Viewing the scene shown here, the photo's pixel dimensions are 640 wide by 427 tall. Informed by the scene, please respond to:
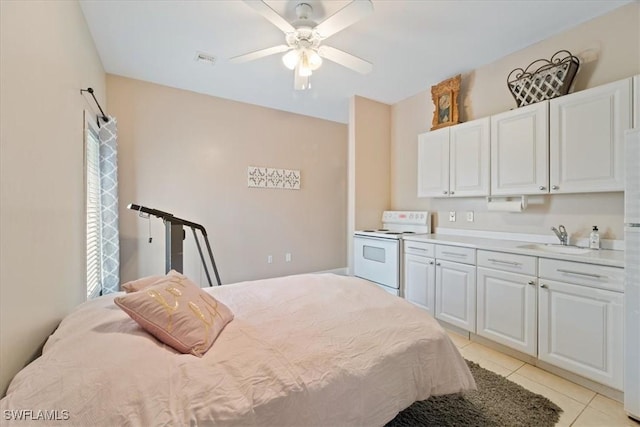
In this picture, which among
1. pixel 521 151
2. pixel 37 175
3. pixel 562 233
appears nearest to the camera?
pixel 37 175

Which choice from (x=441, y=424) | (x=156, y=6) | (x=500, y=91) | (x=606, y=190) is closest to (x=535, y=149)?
(x=606, y=190)

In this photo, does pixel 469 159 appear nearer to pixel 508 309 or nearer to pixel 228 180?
pixel 508 309

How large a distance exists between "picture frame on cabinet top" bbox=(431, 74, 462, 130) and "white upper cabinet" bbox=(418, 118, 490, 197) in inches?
5.4

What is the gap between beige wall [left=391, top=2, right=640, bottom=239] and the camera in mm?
2141

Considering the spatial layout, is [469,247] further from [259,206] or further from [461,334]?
[259,206]

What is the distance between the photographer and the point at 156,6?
212cm

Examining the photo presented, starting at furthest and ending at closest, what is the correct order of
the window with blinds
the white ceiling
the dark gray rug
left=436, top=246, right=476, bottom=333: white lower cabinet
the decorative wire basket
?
left=436, top=246, right=476, bottom=333: white lower cabinet
the window with blinds
the decorative wire basket
the white ceiling
the dark gray rug

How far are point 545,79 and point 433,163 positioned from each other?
122cm

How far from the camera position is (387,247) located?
11.0ft

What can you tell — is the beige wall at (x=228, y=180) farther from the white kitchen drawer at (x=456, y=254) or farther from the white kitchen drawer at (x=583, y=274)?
the white kitchen drawer at (x=583, y=274)

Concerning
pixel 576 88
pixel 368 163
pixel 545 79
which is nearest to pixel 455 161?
pixel 545 79

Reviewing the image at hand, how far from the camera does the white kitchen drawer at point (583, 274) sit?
1772mm

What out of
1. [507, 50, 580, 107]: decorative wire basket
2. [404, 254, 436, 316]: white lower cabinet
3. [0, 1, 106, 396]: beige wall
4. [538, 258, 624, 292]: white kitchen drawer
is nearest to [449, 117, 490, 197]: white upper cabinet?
[507, 50, 580, 107]: decorative wire basket

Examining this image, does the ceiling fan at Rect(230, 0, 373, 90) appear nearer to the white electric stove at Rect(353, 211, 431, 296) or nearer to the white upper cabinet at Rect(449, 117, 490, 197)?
the white upper cabinet at Rect(449, 117, 490, 197)
